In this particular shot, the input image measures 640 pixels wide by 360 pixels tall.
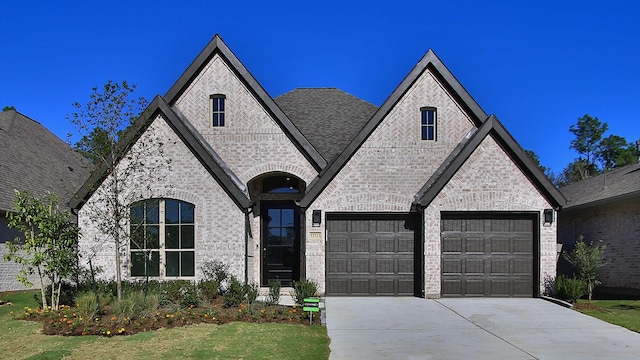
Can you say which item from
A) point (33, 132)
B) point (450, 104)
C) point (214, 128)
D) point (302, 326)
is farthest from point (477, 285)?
point (33, 132)

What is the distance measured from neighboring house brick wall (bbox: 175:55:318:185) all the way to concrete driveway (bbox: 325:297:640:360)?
5314 mm

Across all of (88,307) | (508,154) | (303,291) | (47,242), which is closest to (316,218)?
(303,291)

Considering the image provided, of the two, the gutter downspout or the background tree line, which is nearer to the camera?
the gutter downspout

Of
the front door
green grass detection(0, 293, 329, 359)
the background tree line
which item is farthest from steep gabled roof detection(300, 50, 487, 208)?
the background tree line

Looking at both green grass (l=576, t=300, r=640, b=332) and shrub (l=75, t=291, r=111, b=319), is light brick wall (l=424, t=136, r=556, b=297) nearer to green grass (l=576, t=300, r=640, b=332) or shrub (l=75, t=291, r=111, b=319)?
green grass (l=576, t=300, r=640, b=332)

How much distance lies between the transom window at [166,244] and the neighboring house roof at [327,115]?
5.29 metres

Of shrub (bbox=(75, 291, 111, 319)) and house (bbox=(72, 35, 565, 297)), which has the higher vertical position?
house (bbox=(72, 35, 565, 297))

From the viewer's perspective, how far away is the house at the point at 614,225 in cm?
1769

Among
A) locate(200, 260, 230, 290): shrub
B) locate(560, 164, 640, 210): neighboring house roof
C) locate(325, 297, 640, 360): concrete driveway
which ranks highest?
locate(560, 164, 640, 210): neighboring house roof

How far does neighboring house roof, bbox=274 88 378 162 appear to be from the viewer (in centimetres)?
1922

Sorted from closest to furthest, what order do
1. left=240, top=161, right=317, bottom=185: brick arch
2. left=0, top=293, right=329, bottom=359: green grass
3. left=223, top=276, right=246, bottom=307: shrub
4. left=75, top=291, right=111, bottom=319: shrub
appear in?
1. left=0, top=293, right=329, bottom=359: green grass
2. left=75, top=291, right=111, bottom=319: shrub
3. left=223, top=276, right=246, bottom=307: shrub
4. left=240, top=161, right=317, bottom=185: brick arch

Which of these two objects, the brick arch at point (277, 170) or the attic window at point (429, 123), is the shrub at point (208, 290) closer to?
the brick arch at point (277, 170)

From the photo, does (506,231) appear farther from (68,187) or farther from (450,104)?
(68,187)

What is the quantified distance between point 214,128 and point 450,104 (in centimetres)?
791
